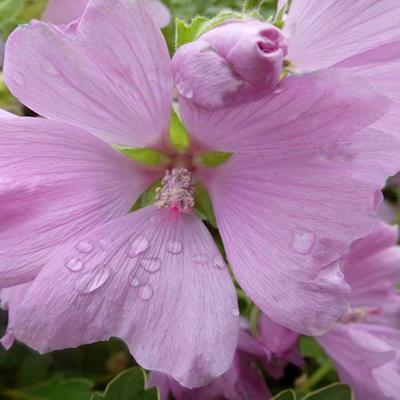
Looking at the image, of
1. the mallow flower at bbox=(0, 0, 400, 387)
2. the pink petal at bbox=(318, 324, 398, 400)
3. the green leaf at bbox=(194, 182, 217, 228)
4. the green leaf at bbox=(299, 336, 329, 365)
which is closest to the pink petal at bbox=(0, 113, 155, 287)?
the mallow flower at bbox=(0, 0, 400, 387)

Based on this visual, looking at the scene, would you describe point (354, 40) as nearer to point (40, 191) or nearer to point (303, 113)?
point (303, 113)

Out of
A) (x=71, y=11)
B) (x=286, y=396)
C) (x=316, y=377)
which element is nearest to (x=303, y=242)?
(x=286, y=396)

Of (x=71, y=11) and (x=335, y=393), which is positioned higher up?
(x=71, y=11)

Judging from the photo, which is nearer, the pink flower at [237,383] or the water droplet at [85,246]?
the water droplet at [85,246]

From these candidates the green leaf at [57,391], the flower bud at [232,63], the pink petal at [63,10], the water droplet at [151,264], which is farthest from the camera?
the green leaf at [57,391]

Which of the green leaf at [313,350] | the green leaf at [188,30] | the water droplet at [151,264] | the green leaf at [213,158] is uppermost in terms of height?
the green leaf at [188,30]

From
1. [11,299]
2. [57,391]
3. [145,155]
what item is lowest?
[57,391]

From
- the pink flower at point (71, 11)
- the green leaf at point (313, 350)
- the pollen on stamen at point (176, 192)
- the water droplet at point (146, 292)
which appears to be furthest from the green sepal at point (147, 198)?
the green leaf at point (313, 350)

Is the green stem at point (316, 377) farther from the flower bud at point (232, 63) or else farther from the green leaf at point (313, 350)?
the flower bud at point (232, 63)
